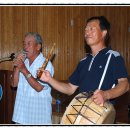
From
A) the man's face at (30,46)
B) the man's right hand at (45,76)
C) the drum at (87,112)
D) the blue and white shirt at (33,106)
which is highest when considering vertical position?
the man's face at (30,46)

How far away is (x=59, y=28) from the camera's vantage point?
17.5 ft

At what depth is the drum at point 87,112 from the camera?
66.9 inches

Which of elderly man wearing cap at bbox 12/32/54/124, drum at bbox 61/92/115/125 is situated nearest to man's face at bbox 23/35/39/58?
elderly man wearing cap at bbox 12/32/54/124

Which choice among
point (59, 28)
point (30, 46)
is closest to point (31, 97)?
point (30, 46)

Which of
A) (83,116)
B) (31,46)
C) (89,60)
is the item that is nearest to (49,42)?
(31,46)

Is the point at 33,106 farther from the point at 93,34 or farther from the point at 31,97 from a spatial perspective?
the point at 93,34

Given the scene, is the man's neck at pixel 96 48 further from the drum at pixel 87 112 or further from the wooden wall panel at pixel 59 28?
the wooden wall panel at pixel 59 28

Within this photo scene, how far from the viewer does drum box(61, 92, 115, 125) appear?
66.9 inches

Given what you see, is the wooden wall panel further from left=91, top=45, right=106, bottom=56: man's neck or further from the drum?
the drum

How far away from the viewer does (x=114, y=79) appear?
74.7 inches

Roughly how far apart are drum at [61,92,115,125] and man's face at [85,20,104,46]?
41cm

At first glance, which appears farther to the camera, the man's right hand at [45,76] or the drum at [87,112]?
the man's right hand at [45,76]

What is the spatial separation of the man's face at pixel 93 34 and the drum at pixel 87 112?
408 mm

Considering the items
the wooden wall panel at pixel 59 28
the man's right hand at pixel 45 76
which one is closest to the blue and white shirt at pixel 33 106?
the man's right hand at pixel 45 76
